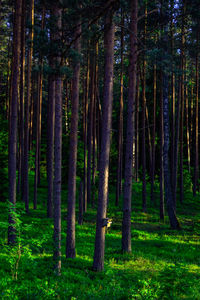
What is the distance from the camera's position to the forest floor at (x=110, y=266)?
7043mm

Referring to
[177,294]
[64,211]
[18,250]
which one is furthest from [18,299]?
[64,211]

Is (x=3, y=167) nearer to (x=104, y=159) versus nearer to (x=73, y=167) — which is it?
(x=73, y=167)

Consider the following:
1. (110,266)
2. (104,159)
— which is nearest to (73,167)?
(104,159)

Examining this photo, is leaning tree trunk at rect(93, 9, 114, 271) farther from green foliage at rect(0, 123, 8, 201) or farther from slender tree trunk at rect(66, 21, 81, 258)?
green foliage at rect(0, 123, 8, 201)

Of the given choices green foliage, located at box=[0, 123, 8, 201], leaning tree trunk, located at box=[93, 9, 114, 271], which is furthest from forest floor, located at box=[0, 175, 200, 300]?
green foliage, located at box=[0, 123, 8, 201]

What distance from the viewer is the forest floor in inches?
277

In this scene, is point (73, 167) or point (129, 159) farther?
point (129, 159)

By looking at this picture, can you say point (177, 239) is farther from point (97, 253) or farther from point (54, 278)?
point (54, 278)

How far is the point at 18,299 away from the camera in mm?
6293

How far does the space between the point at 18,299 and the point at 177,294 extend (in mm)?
4132

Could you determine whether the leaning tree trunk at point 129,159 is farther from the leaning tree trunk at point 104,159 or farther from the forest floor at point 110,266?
the leaning tree trunk at point 104,159

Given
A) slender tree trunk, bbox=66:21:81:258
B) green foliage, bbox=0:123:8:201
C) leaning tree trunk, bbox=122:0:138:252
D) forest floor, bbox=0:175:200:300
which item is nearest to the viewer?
forest floor, bbox=0:175:200:300

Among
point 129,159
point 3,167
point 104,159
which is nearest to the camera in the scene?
point 104,159

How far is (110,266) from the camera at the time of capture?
973cm
